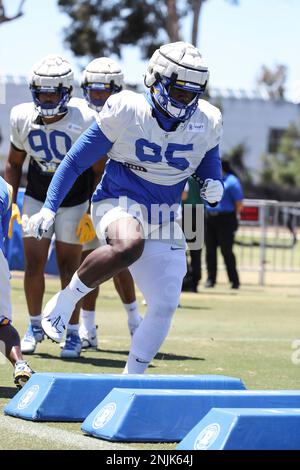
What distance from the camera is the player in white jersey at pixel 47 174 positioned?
8977 mm

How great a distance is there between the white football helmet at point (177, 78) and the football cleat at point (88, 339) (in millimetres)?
3484

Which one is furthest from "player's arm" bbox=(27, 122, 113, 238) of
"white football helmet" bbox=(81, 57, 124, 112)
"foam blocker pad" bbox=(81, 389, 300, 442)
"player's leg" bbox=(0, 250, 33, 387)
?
"white football helmet" bbox=(81, 57, 124, 112)

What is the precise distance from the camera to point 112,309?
13516 millimetres

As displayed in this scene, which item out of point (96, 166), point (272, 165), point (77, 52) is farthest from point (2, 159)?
point (96, 166)

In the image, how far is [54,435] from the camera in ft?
19.1

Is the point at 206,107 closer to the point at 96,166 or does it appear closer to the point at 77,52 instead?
the point at 96,166

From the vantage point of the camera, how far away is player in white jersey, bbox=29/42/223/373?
22.1ft

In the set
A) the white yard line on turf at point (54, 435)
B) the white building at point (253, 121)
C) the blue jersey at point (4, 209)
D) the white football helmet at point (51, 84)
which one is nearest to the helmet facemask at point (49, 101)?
the white football helmet at point (51, 84)

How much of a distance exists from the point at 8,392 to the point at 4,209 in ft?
3.92

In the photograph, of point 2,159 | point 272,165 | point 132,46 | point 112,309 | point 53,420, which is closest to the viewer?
point 53,420

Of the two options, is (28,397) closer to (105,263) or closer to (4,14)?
(105,263)

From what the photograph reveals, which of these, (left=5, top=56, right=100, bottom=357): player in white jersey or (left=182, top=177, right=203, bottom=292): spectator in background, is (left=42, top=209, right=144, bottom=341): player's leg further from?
(left=182, top=177, right=203, bottom=292): spectator in background

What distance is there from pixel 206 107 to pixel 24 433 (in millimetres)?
2512

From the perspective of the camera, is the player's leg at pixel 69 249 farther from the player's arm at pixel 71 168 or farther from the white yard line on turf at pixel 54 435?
the white yard line on turf at pixel 54 435
